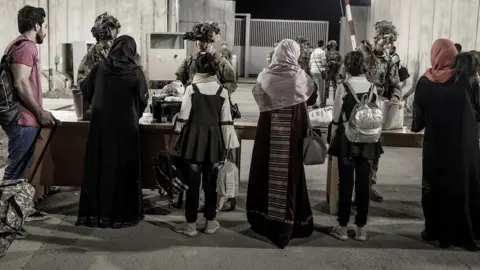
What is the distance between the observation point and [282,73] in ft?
14.8

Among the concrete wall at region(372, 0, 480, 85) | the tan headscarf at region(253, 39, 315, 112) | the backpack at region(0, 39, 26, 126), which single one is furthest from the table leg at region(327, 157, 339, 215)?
the concrete wall at region(372, 0, 480, 85)

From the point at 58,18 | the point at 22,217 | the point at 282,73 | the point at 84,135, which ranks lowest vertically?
the point at 22,217

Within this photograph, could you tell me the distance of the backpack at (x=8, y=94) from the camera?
4.52 meters

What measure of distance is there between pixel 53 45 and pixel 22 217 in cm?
1020

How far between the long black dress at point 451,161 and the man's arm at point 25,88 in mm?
3037

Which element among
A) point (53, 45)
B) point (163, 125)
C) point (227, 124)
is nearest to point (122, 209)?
point (163, 125)

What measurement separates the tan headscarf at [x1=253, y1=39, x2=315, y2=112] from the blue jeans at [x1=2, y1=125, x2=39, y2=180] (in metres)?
1.95

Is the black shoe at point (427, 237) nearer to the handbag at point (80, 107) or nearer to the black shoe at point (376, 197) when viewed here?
the black shoe at point (376, 197)

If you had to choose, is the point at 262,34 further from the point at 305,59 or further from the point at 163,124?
the point at 163,124

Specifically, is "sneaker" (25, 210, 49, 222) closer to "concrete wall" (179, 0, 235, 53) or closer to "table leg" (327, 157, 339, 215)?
"table leg" (327, 157, 339, 215)

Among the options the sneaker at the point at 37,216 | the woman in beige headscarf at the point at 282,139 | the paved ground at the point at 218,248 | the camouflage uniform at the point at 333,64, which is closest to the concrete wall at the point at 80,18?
the camouflage uniform at the point at 333,64

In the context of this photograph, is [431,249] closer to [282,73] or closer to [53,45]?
[282,73]

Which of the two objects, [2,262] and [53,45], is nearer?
[2,262]

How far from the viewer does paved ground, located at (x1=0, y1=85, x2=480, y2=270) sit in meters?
4.23
